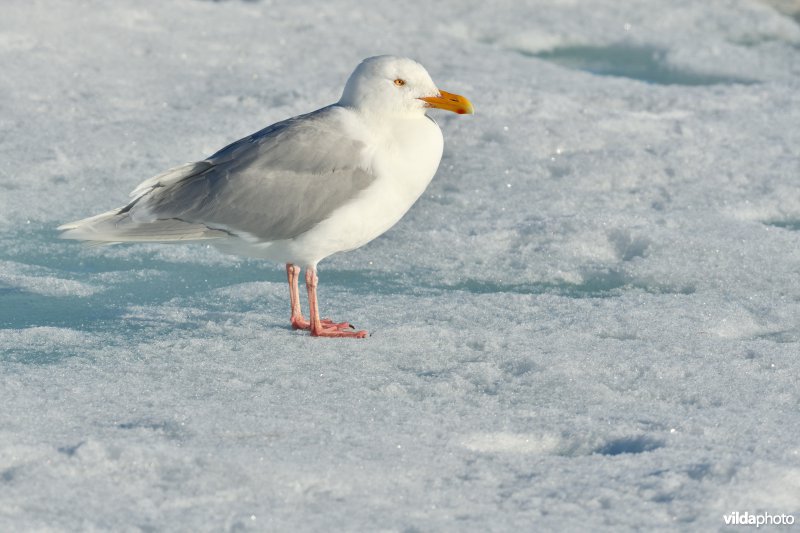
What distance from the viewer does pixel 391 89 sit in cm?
461

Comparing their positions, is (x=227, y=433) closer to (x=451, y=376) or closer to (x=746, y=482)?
(x=451, y=376)

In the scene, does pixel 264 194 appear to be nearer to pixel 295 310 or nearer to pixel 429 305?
pixel 295 310

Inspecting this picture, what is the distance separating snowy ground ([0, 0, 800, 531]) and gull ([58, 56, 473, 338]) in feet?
1.13

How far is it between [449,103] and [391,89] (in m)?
0.26

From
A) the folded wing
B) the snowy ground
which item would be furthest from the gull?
the snowy ground

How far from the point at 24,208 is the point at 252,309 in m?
1.72

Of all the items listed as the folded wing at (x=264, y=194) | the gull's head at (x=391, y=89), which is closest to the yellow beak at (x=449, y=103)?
the gull's head at (x=391, y=89)

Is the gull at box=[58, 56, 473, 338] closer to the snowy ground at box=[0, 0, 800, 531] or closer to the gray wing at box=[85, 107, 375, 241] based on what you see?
the gray wing at box=[85, 107, 375, 241]

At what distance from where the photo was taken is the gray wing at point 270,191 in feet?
14.5

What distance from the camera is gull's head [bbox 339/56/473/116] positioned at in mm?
4605

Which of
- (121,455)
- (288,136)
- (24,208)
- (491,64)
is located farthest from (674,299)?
(491,64)

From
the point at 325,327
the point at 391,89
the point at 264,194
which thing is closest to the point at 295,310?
the point at 325,327

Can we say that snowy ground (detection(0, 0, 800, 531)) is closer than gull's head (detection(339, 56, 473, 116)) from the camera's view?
Yes

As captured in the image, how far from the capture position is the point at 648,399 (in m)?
3.86
